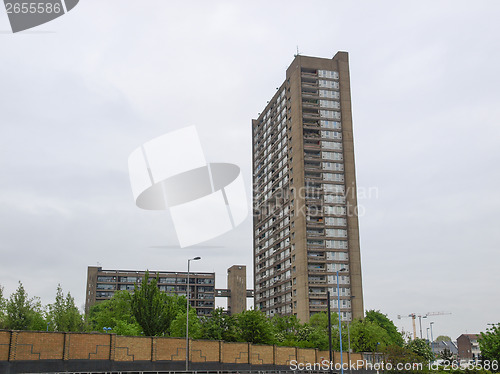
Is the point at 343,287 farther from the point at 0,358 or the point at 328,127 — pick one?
the point at 0,358

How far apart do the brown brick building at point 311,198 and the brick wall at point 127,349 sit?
46.5 m

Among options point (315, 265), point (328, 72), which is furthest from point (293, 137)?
point (315, 265)

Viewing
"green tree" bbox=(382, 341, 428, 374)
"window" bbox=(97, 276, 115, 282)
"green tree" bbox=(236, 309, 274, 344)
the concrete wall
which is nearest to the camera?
the concrete wall

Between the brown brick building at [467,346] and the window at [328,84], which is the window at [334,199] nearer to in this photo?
the window at [328,84]

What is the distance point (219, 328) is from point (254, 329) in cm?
381

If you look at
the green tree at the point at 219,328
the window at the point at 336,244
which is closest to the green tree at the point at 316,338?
the green tree at the point at 219,328

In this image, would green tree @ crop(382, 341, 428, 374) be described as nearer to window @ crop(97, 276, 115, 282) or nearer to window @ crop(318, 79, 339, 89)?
window @ crop(318, 79, 339, 89)

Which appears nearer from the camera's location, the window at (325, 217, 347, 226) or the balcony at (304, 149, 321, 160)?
the window at (325, 217, 347, 226)

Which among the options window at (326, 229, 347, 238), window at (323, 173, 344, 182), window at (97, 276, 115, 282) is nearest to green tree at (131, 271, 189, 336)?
window at (326, 229, 347, 238)

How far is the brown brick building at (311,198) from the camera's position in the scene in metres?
97.5

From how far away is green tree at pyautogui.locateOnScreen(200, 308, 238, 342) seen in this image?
5225 cm

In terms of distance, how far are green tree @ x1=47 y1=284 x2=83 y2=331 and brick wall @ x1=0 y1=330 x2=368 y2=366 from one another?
85.6 ft

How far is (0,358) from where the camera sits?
1203 inches

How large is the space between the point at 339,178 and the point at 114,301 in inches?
2054
